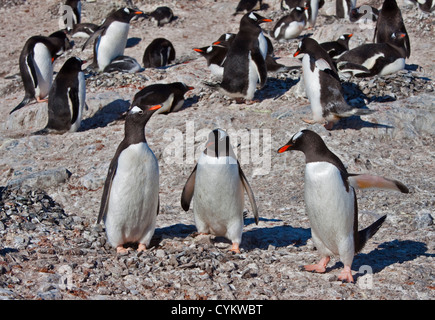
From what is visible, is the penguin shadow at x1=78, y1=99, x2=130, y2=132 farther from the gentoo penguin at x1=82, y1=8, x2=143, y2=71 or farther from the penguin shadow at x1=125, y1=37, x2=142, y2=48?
the penguin shadow at x1=125, y1=37, x2=142, y2=48

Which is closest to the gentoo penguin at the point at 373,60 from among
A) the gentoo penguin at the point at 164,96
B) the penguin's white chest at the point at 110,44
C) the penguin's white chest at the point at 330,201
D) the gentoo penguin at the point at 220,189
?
the gentoo penguin at the point at 164,96

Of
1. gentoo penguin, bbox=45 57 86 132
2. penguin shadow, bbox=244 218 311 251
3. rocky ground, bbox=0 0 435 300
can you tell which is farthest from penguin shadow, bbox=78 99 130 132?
penguin shadow, bbox=244 218 311 251

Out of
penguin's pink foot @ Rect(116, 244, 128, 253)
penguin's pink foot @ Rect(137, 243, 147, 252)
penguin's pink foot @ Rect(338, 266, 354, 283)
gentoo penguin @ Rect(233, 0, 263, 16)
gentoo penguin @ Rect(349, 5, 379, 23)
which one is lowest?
penguin's pink foot @ Rect(338, 266, 354, 283)

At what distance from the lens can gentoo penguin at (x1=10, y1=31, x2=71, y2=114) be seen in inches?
408

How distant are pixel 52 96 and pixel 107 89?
1.43 meters

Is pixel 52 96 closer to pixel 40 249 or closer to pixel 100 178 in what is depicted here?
pixel 100 178

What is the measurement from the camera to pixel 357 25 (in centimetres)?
1374

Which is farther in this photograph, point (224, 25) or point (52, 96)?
point (224, 25)

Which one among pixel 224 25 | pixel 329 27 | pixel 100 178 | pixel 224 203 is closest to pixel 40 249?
pixel 224 203

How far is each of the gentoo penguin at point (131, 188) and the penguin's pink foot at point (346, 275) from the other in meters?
1.56

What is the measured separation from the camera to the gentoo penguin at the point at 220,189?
4.75 m

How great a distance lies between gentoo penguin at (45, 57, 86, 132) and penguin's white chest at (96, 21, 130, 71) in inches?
93.6

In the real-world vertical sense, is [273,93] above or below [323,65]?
below

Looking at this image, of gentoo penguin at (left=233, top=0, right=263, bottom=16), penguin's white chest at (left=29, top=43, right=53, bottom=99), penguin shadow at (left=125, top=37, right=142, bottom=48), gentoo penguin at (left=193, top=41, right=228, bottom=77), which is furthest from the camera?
gentoo penguin at (left=233, top=0, right=263, bottom=16)
